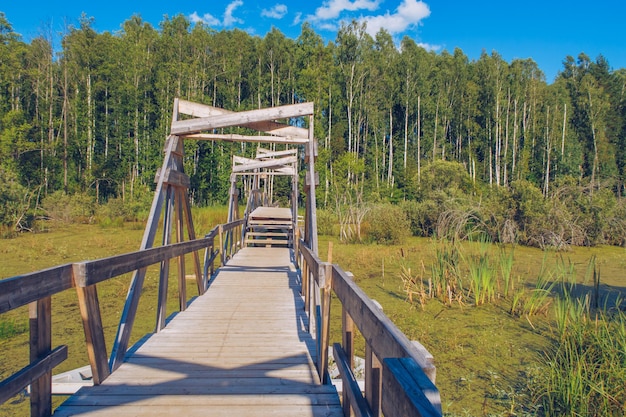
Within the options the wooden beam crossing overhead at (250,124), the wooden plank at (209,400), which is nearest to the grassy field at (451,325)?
the wooden plank at (209,400)

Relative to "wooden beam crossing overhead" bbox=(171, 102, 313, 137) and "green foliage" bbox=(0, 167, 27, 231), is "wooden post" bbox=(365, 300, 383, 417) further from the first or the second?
"green foliage" bbox=(0, 167, 27, 231)

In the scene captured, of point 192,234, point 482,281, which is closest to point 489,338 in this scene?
point 482,281

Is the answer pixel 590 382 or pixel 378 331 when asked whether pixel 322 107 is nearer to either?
pixel 590 382

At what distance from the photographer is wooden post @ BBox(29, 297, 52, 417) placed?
2322 millimetres

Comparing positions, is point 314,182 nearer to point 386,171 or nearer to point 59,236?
point 59,236

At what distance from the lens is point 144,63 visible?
31.5 metres

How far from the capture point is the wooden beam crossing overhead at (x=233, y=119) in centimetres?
527

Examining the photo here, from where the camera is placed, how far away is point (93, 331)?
2855mm

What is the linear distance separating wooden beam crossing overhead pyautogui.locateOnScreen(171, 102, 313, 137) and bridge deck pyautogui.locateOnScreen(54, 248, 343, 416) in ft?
7.51

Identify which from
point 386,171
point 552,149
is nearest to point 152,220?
point 386,171

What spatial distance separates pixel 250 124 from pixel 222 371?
378 cm

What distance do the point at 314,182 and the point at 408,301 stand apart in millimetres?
3126

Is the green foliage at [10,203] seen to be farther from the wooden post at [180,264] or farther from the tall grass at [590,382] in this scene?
the tall grass at [590,382]

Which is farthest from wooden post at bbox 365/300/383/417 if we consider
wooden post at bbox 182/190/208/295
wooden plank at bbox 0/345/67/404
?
wooden post at bbox 182/190/208/295
